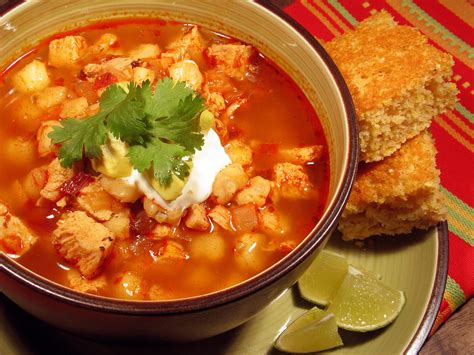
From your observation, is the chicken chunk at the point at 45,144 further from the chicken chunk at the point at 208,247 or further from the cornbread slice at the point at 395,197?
the cornbread slice at the point at 395,197

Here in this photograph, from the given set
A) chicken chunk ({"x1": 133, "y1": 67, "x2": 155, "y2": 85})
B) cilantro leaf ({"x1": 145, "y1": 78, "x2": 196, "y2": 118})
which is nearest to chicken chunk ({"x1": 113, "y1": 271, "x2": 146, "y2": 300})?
cilantro leaf ({"x1": 145, "y1": 78, "x2": 196, "y2": 118})

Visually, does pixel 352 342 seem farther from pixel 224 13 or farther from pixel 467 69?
pixel 467 69

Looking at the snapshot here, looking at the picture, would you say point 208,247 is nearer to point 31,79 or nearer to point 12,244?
point 12,244

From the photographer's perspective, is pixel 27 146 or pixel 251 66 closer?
pixel 27 146

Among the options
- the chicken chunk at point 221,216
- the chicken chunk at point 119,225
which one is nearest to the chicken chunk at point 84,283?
the chicken chunk at point 119,225

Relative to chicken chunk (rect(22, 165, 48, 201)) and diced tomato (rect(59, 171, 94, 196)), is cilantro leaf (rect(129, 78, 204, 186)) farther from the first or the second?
chicken chunk (rect(22, 165, 48, 201))

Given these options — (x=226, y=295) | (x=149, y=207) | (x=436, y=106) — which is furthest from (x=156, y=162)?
(x=436, y=106)
